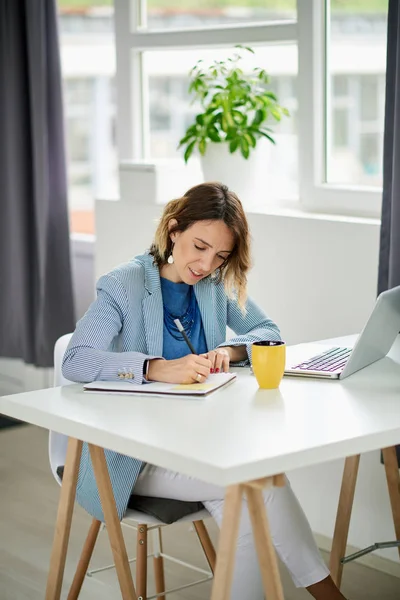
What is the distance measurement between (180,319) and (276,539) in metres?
0.62

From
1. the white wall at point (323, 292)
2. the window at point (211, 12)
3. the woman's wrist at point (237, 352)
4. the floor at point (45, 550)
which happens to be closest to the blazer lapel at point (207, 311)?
the woman's wrist at point (237, 352)

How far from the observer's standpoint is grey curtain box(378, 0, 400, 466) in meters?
2.68

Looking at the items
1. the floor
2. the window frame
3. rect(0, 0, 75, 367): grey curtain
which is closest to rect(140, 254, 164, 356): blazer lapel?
the floor

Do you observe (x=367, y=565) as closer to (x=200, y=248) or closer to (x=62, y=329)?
(x=200, y=248)

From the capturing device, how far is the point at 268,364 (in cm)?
209

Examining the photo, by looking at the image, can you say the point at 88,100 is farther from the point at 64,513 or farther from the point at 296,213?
the point at 64,513

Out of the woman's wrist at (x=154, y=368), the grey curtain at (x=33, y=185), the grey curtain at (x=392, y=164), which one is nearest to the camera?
the woman's wrist at (x=154, y=368)

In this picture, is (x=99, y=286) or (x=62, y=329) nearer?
(x=99, y=286)

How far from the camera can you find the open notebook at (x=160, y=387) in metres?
2.01

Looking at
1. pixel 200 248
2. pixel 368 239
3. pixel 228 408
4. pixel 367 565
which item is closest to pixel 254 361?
pixel 228 408

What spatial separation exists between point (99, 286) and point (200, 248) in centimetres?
26

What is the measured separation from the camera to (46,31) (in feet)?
13.8

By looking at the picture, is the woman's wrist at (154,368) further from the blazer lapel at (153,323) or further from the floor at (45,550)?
the floor at (45,550)

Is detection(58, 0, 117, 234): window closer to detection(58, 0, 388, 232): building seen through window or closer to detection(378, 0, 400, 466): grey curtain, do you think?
detection(58, 0, 388, 232): building seen through window
